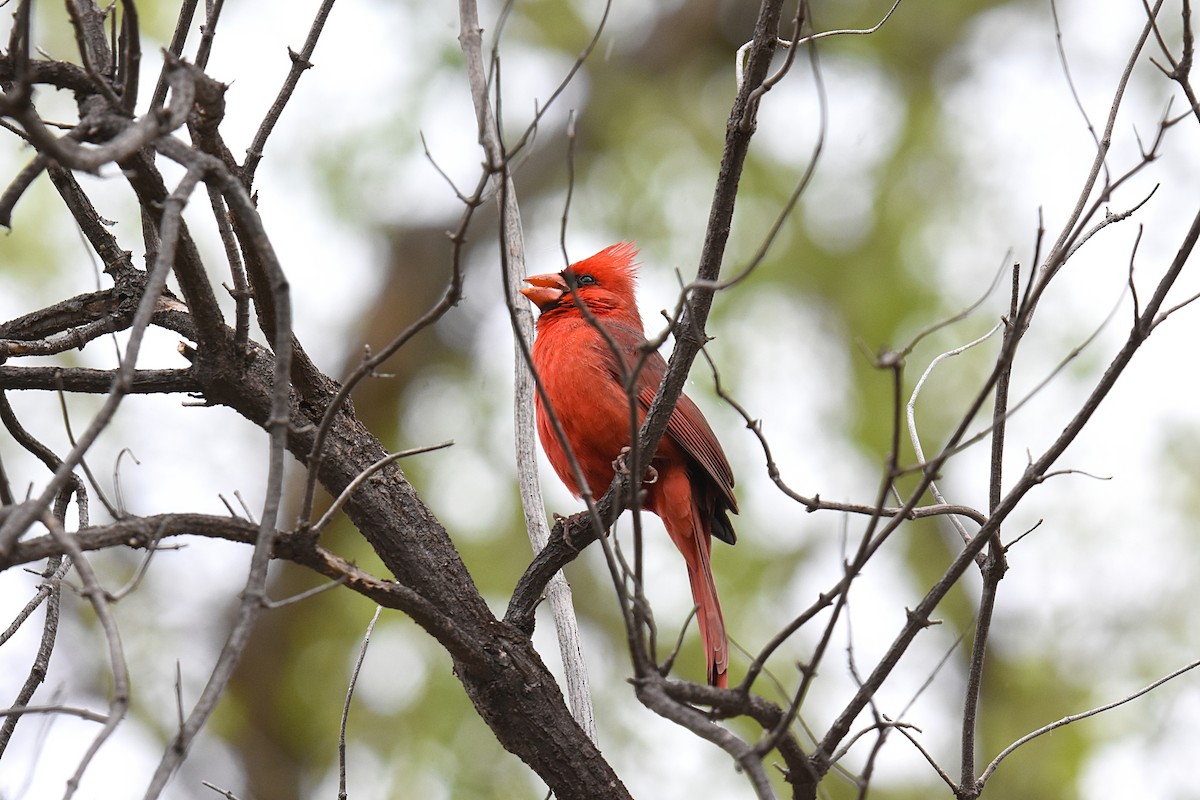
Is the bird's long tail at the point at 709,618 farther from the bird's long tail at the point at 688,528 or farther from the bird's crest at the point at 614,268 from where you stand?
the bird's crest at the point at 614,268

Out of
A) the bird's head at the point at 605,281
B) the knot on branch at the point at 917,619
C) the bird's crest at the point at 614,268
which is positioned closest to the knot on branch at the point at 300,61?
the knot on branch at the point at 917,619

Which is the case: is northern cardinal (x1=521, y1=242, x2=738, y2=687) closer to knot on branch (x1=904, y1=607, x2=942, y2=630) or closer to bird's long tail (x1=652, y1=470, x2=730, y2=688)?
bird's long tail (x1=652, y1=470, x2=730, y2=688)

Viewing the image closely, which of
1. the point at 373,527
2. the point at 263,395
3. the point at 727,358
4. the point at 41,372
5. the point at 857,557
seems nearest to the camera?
the point at 857,557

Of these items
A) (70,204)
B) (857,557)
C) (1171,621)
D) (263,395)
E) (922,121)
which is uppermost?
(922,121)

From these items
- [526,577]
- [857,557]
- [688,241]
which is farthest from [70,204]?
[688,241]

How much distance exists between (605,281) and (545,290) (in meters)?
0.39

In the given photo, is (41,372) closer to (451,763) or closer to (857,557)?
(857,557)

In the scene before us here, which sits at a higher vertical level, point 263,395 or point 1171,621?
point 1171,621

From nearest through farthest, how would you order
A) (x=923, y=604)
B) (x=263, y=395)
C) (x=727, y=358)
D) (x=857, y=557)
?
(x=857, y=557)
(x=923, y=604)
(x=263, y=395)
(x=727, y=358)

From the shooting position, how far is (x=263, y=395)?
8.76 ft

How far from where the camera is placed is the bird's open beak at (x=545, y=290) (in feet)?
15.4

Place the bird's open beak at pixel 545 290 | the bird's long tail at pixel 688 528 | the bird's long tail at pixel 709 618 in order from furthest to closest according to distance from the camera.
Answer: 1. the bird's open beak at pixel 545 290
2. the bird's long tail at pixel 688 528
3. the bird's long tail at pixel 709 618

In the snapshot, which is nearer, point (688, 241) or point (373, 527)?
point (373, 527)

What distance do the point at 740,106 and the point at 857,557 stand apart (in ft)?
2.92
